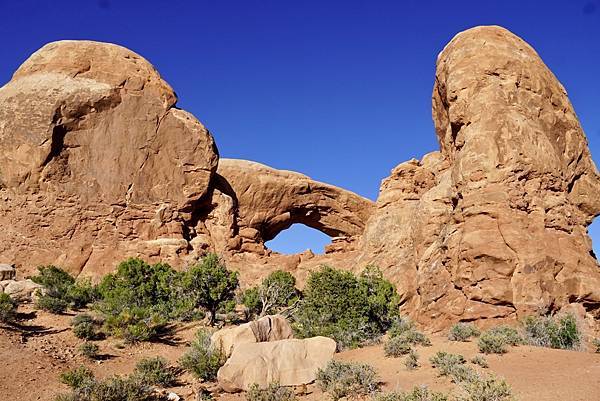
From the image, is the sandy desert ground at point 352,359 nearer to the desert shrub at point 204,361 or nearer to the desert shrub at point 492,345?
the desert shrub at point 492,345

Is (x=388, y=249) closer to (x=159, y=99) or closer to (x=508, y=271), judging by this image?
(x=508, y=271)

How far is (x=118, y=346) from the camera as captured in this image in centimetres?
1557

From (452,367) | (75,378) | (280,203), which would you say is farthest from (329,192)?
(75,378)

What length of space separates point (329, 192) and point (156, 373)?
28.1 metres

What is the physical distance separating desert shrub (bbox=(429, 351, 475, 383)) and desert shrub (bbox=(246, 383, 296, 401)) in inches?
131

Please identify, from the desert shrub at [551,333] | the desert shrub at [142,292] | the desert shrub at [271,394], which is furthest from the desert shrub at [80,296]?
the desert shrub at [551,333]

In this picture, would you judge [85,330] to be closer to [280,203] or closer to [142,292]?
[142,292]

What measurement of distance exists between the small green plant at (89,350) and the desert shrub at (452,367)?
9.41 meters

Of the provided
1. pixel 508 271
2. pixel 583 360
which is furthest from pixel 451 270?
pixel 583 360

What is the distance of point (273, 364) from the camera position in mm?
11586

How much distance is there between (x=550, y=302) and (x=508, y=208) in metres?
3.73

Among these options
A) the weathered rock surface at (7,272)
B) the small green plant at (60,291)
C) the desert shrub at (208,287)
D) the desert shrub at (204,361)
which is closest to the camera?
the desert shrub at (204,361)

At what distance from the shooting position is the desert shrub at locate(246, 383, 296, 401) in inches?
389

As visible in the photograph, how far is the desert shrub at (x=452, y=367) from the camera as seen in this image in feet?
32.8
